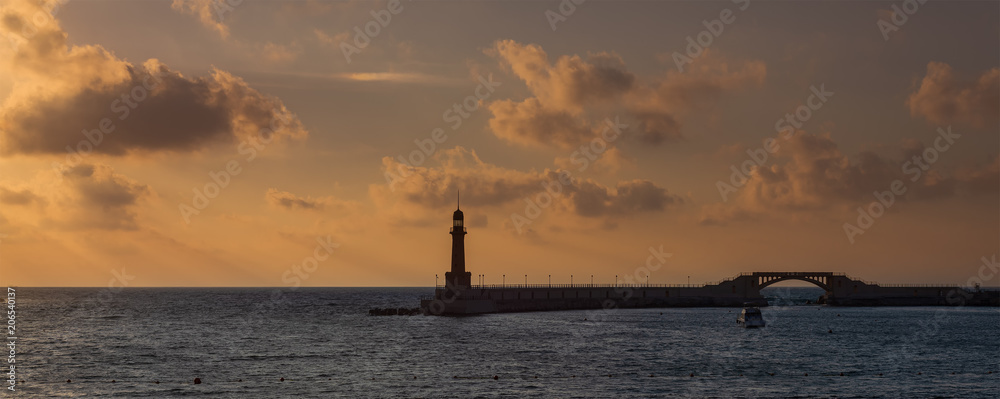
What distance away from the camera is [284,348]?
99.9 m

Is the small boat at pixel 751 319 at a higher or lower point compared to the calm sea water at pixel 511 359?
higher

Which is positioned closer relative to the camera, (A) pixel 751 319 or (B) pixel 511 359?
(B) pixel 511 359

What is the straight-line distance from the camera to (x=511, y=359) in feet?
279

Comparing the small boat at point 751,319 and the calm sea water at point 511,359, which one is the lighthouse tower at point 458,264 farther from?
the small boat at point 751,319

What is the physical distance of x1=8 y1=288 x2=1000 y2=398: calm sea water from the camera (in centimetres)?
6788

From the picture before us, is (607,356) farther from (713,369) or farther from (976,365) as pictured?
(976,365)

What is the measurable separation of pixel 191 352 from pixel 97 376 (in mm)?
20504

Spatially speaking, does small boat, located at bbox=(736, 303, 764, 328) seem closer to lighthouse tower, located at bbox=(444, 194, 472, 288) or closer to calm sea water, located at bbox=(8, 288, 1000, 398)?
calm sea water, located at bbox=(8, 288, 1000, 398)

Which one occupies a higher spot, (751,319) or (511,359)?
(751,319)

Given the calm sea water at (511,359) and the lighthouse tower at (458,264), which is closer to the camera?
the calm sea water at (511,359)

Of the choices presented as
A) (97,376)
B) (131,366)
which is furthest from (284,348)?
(97,376)

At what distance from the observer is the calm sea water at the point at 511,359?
223ft

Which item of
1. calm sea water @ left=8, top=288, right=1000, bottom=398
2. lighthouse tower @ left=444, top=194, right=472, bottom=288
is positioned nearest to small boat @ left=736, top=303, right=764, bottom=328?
calm sea water @ left=8, top=288, right=1000, bottom=398

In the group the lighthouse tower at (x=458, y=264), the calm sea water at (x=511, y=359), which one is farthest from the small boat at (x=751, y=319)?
the lighthouse tower at (x=458, y=264)
